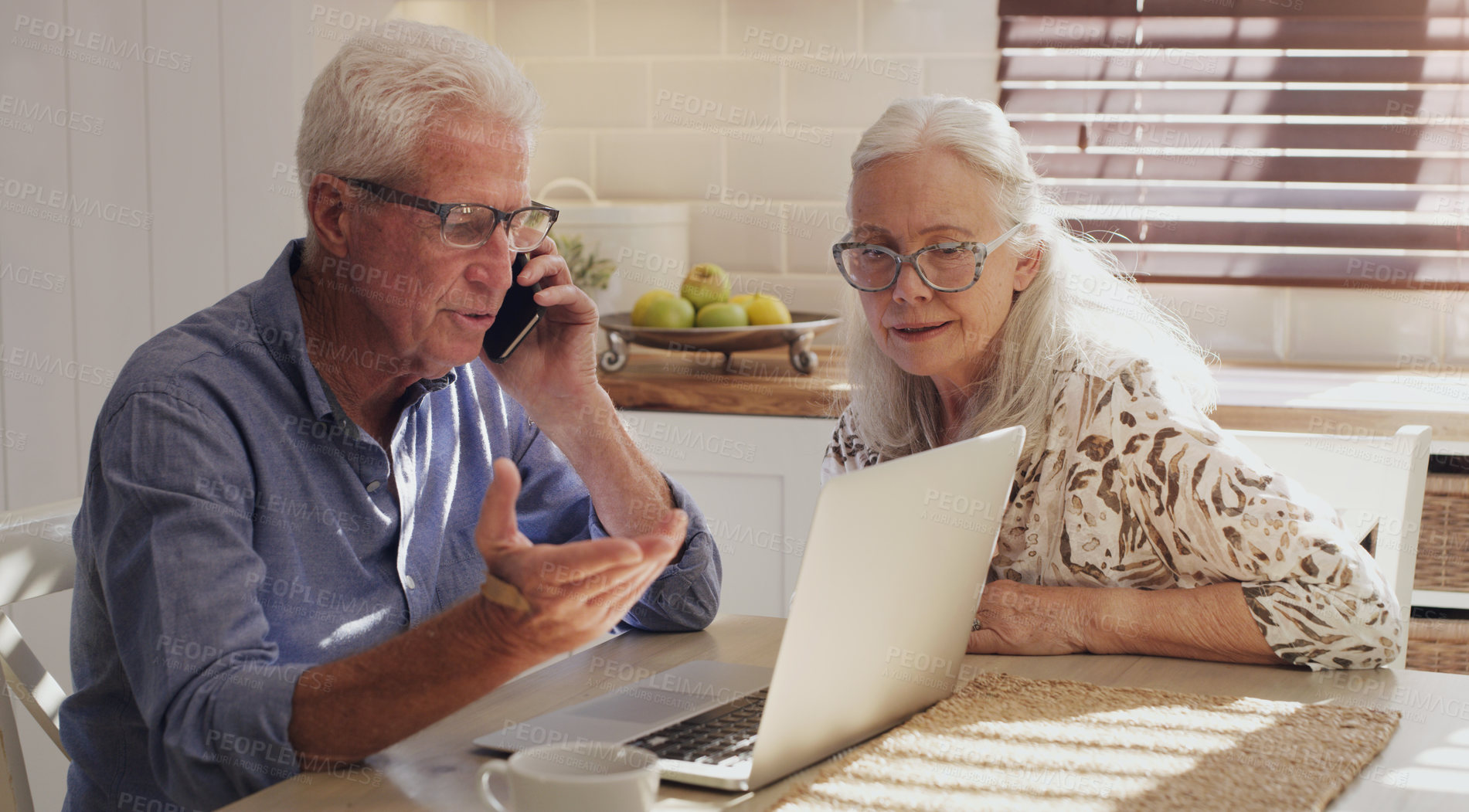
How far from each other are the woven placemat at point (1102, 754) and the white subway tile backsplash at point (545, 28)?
85.2 inches

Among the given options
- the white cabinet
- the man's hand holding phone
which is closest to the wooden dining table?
the man's hand holding phone

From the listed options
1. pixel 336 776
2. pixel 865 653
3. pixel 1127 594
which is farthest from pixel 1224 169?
pixel 336 776

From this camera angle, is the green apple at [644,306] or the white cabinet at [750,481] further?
the green apple at [644,306]

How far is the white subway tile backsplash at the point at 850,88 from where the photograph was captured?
266 cm

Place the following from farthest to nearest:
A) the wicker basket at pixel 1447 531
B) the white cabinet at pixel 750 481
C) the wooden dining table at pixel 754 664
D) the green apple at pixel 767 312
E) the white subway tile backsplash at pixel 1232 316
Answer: the white subway tile backsplash at pixel 1232 316 < the green apple at pixel 767 312 < the white cabinet at pixel 750 481 < the wicker basket at pixel 1447 531 < the wooden dining table at pixel 754 664

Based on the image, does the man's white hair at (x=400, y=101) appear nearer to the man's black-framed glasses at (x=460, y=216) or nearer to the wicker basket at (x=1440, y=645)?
the man's black-framed glasses at (x=460, y=216)

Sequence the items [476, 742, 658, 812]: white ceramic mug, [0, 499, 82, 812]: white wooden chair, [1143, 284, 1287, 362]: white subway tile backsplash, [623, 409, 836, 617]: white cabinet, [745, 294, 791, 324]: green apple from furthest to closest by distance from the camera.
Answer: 1. [1143, 284, 1287, 362]: white subway tile backsplash
2. [745, 294, 791, 324]: green apple
3. [623, 409, 836, 617]: white cabinet
4. [0, 499, 82, 812]: white wooden chair
5. [476, 742, 658, 812]: white ceramic mug

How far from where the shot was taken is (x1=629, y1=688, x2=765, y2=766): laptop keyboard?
87 centimetres

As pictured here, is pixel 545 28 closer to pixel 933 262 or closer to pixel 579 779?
pixel 933 262

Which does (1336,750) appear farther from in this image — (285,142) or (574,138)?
(574,138)

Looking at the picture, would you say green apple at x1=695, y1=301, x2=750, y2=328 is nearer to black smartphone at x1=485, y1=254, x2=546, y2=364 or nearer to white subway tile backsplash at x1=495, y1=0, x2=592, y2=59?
white subway tile backsplash at x1=495, y1=0, x2=592, y2=59

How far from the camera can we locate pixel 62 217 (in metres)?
2.03

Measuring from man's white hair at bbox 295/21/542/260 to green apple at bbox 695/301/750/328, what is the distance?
1149mm

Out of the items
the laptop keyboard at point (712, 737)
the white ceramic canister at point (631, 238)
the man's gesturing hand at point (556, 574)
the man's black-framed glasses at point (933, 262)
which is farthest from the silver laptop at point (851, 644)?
the white ceramic canister at point (631, 238)
